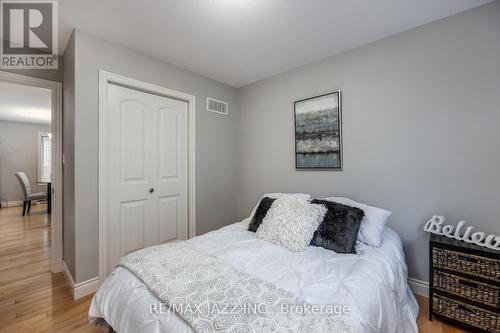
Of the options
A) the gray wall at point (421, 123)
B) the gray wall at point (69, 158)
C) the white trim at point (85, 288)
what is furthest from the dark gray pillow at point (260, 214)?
the gray wall at point (69, 158)

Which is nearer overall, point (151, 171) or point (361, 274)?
point (361, 274)

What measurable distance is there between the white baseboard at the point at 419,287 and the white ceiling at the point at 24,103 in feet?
17.3

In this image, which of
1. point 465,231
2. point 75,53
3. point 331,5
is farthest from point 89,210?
point 465,231

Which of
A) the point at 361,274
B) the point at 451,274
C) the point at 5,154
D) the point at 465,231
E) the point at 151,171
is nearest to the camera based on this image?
the point at 361,274

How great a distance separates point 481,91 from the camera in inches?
65.7

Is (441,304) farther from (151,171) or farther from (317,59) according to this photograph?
(151,171)

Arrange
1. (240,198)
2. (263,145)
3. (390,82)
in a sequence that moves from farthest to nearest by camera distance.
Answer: (240,198)
(263,145)
(390,82)

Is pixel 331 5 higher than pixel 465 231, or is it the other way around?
pixel 331 5

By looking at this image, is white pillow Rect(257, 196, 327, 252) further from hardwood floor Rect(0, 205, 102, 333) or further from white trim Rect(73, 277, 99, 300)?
white trim Rect(73, 277, 99, 300)

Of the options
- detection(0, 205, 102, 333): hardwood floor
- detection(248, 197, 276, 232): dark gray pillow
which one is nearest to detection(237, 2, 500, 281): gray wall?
detection(248, 197, 276, 232): dark gray pillow

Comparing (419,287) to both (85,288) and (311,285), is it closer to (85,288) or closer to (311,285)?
(311,285)

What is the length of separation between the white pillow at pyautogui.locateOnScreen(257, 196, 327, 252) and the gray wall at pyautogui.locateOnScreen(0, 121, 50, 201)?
792cm

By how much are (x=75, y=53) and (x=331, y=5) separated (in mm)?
2218

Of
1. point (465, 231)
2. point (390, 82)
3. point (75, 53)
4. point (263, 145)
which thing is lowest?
point (465, 231)
